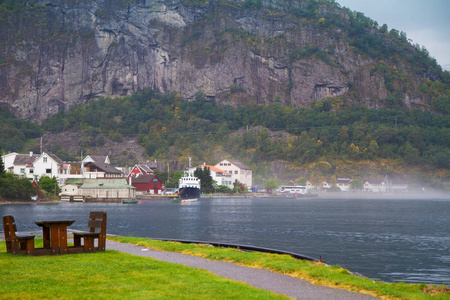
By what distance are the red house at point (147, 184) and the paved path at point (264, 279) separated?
13345 cm

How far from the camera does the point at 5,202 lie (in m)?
104

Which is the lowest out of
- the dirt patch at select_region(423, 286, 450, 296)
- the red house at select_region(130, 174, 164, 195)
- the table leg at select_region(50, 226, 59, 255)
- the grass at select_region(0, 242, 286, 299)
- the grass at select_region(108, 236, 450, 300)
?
the dirt patch at select_region(423, 286, 450, 296)

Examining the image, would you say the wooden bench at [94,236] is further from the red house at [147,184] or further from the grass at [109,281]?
the red house at [147,184]

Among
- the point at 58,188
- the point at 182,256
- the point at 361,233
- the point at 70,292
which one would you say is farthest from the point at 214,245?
the point at 58,188

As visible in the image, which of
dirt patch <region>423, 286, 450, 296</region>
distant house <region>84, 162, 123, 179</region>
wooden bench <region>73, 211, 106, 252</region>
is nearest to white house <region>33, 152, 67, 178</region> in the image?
distant house <region>84, 162, 123, 179</region>

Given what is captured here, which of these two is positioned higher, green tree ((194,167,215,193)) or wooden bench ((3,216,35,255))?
green tree ((194,167,215,193))

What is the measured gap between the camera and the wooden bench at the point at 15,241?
64.8ft

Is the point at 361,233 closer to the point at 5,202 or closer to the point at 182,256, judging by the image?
the point at 182,256

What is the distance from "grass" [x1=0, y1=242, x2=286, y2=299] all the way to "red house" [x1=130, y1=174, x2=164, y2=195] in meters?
136

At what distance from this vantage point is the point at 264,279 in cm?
1616

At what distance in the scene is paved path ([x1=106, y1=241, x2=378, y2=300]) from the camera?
560 inches

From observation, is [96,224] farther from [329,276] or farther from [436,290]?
[436,290]

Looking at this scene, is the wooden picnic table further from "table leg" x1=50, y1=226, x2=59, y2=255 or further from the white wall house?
the white wall house

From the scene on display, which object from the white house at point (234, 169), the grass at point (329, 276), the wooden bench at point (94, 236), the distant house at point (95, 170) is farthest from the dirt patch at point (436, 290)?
the white house at point (234, 169)
